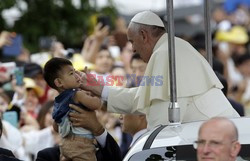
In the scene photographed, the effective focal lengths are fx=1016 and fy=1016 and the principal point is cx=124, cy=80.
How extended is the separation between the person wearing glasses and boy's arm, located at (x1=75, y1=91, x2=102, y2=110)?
→ 1725mm

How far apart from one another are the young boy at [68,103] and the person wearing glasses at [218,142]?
1726 mm

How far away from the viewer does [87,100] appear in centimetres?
725

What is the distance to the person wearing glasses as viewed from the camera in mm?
5555

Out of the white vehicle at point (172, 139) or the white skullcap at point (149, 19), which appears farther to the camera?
the white skullcap at point (149, 19)

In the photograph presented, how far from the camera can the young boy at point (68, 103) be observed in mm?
7230

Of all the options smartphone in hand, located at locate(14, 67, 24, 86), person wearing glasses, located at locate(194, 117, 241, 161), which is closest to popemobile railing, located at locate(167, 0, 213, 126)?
person wearing glasses, located at locate(194, 117, 241, 161)

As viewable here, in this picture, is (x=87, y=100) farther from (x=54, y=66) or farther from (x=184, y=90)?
(x=184, y=90)

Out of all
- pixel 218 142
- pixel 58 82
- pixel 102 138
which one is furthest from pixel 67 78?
pixel 218 142

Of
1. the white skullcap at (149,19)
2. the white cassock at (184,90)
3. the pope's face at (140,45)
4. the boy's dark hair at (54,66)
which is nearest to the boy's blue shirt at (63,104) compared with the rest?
the boy's dark hair at (54,66)

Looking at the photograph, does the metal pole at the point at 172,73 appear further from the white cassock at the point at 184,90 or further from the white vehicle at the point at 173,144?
the white cassock at the point at 184,90

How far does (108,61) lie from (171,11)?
5.70 metres

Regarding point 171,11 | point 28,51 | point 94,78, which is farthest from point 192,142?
point 28,51

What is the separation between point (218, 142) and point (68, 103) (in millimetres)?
1929

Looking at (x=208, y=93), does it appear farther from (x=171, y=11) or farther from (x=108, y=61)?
(x=108, y=61)
